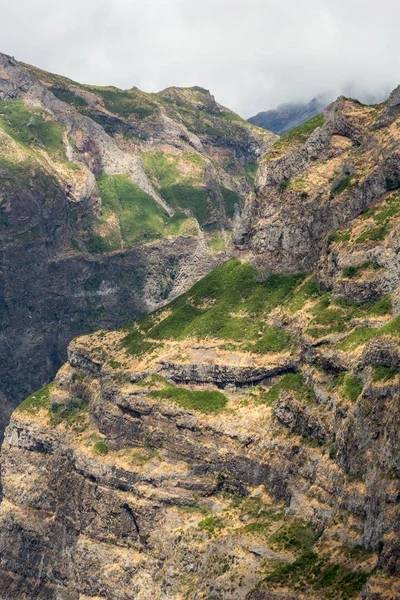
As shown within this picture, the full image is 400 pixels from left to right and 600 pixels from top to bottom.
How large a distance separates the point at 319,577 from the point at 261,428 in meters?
46.4

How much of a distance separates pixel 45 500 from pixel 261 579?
78.6 m

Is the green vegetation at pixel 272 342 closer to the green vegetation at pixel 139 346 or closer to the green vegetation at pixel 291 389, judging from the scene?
the green vegetation at pixel 291 389

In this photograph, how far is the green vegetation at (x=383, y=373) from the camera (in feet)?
378

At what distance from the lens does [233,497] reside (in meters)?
155

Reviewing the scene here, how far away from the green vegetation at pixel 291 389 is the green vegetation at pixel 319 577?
34.2 m

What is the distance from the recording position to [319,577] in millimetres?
110562

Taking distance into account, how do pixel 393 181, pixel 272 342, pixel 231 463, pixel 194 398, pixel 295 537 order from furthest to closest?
pixel 194 398 → pixel 272 342 → pixel 393 181 → pixel 231 463 → pixel 295 537

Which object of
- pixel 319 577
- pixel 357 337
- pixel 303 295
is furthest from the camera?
pixel 303 295

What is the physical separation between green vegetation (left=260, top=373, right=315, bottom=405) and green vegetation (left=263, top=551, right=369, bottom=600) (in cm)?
3416

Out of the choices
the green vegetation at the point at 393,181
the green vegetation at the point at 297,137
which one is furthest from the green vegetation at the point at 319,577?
the green vegetation at the point at 297,137

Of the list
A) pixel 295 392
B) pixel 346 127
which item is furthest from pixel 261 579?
pixel 346 127

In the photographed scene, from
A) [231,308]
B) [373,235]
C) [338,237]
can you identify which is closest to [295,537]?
[373,235]

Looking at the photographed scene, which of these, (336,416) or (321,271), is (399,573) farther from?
(321,271)

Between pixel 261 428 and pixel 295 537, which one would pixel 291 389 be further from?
pixel 295 537
